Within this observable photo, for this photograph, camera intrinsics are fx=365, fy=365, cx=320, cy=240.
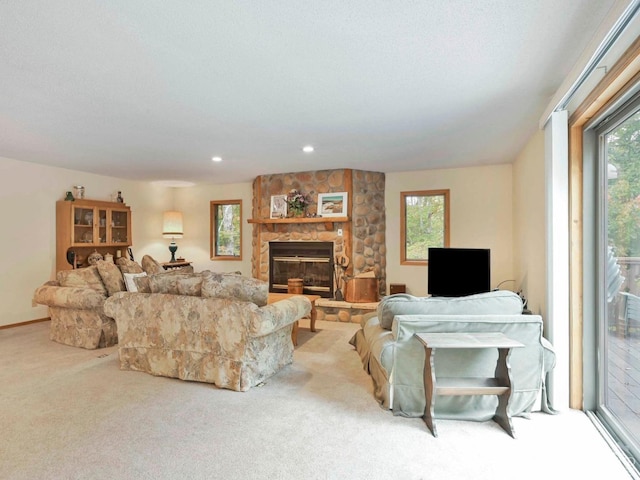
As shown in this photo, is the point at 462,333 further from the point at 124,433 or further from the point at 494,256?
the point at 494,256

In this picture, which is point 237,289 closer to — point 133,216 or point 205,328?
point 205,328

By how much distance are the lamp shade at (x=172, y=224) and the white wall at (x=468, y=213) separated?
14.1 feet

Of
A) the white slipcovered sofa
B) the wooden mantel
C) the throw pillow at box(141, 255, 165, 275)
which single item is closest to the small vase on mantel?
the wooden mantel

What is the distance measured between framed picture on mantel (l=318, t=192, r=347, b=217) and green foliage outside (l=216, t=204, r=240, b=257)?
85.3 inches

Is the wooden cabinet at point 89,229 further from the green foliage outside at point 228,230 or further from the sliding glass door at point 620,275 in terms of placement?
the sliding glass door at point 620,275

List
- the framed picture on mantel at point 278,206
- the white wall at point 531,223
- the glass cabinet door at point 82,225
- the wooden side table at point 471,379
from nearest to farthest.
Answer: the wooden side table at point 471,379
the white wall at point 531,223
the glass cabinet door at point 82,225
the framed picture on mantel at point 278,206

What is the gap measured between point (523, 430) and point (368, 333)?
48.4 inches

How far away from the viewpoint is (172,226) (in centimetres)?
750

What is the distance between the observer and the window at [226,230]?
7.50 m

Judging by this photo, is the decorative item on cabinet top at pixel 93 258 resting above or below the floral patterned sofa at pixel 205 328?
above

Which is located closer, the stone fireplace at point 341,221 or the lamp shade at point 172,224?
the stone fireplace at point 341,221

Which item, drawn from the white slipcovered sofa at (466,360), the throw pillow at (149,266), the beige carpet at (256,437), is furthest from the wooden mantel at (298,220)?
the white slipcovered sofa at (466,360)

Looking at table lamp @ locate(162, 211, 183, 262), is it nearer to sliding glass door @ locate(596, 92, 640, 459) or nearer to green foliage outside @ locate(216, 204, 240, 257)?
green foliage outside @ locate(216, 204, 240, 257)

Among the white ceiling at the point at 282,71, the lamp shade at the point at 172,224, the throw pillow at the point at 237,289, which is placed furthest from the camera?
the lamp shade at the point at 172,224
